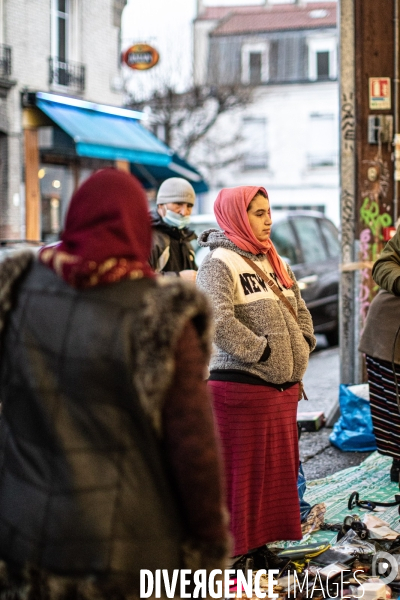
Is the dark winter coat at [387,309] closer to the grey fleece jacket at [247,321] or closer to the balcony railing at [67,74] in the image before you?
the grey fleece jacket at [247,321]

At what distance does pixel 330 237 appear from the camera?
13.1 m

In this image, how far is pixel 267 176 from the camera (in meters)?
35.5

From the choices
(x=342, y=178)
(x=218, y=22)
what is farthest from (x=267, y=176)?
(x=342, y=178)

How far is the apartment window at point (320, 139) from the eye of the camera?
35.0 metres

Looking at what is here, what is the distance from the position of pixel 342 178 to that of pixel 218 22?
100ft

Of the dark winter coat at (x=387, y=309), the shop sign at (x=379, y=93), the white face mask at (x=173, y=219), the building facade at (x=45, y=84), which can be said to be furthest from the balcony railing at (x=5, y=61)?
the dark winter coat at (x=387, y=309)

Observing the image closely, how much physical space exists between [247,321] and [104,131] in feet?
48.2

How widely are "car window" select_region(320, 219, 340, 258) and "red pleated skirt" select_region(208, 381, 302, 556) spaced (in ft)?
28.0

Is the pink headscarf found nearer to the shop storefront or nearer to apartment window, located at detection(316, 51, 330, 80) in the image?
the shop storefront

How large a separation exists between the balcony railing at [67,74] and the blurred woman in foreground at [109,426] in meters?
17.2

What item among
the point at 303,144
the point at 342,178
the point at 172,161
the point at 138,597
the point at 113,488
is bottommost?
the point at 138,597

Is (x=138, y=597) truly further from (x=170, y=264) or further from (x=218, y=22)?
(x=218, y=22)

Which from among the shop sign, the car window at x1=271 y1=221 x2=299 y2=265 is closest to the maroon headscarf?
the shop sign

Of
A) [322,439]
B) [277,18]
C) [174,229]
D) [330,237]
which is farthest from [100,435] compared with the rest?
[277,18]
